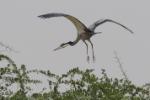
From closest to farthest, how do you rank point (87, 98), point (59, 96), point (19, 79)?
point (87, 98) < point (59, 96) < point (19, 79)

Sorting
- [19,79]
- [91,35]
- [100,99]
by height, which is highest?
[91,35]

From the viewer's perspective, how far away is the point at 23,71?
407 cm

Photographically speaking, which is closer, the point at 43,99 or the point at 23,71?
the point at 43,99

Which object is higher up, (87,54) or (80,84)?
(87,54)

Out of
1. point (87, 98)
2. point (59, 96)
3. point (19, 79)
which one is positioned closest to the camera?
point (87, 98)

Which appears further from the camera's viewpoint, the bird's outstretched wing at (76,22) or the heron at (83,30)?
the heron at (83,30)

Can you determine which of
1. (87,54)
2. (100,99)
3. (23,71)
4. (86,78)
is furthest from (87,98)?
(23,71)

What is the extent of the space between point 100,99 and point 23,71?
3.02 feet

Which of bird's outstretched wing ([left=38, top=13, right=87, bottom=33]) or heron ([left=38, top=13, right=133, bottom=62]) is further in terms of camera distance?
heron ([left=38, top=13, right=133, bottom=62])

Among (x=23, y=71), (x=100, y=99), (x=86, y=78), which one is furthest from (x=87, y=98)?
(x=23, y=71)

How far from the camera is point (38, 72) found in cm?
390

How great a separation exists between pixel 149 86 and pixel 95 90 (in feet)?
2.33

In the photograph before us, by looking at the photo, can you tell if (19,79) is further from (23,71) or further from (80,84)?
(80,84)

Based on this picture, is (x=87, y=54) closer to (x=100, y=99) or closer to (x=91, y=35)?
(x=91, y=35)
